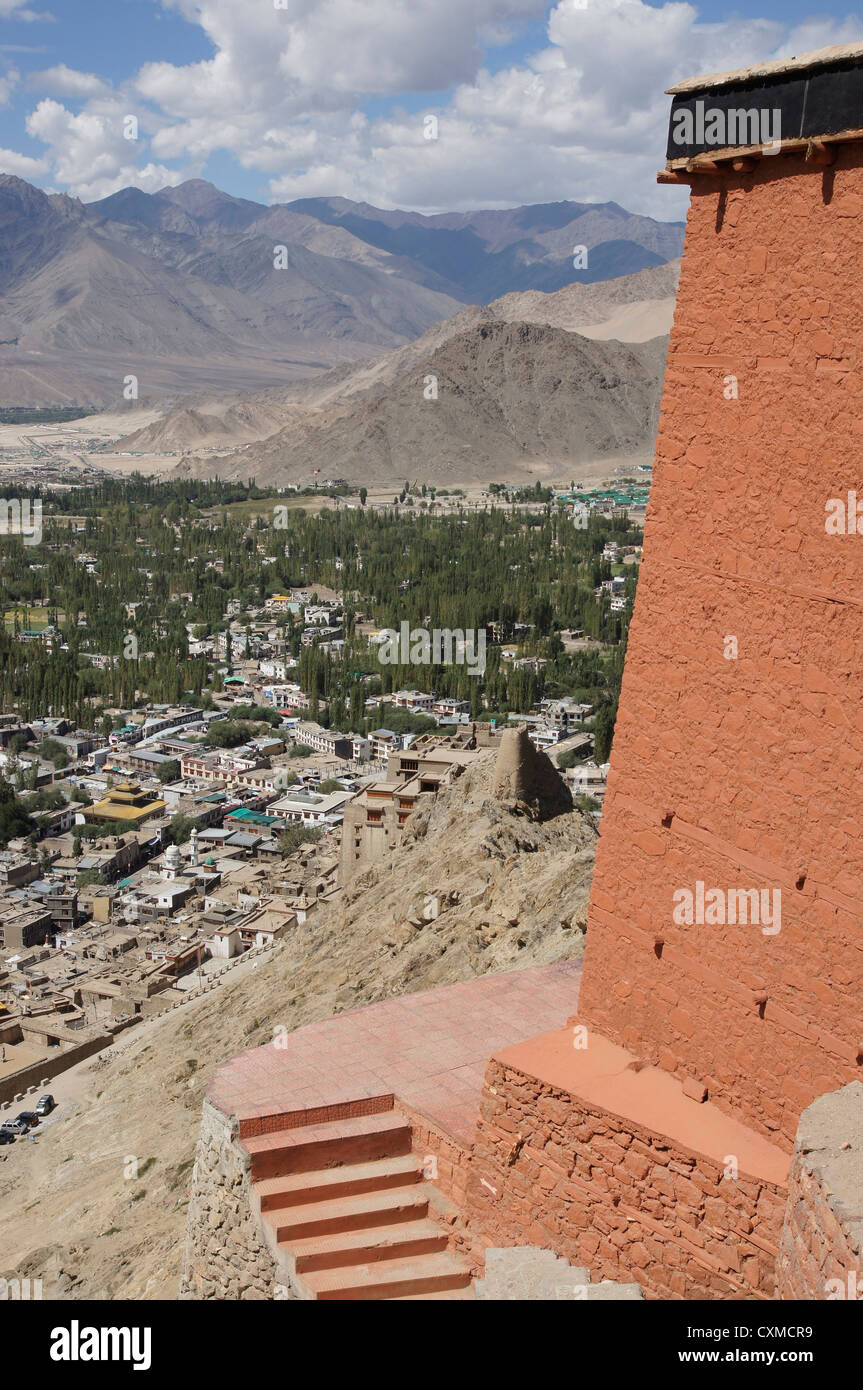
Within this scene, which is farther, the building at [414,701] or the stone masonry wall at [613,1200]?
the building at [414,701]

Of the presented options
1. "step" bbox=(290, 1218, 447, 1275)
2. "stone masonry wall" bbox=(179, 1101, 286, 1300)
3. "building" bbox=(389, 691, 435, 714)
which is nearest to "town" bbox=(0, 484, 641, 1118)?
"building" bbox=(389, 691, 435, 714)

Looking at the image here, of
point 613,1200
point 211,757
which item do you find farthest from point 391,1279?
point 211,757

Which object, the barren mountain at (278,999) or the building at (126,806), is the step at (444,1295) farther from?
the building at (126,806)

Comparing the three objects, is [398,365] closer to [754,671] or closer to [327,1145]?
[327,1145]

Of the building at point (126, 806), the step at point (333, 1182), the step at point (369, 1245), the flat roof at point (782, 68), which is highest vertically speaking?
the flat roof at point (782, 68)

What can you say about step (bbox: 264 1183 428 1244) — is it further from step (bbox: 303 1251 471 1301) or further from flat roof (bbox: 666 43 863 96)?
flat roof (bbox: 666 43 863 96)

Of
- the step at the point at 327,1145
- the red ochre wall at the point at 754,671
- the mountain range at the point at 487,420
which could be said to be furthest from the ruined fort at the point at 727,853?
the mountain range at the point at 487,420
